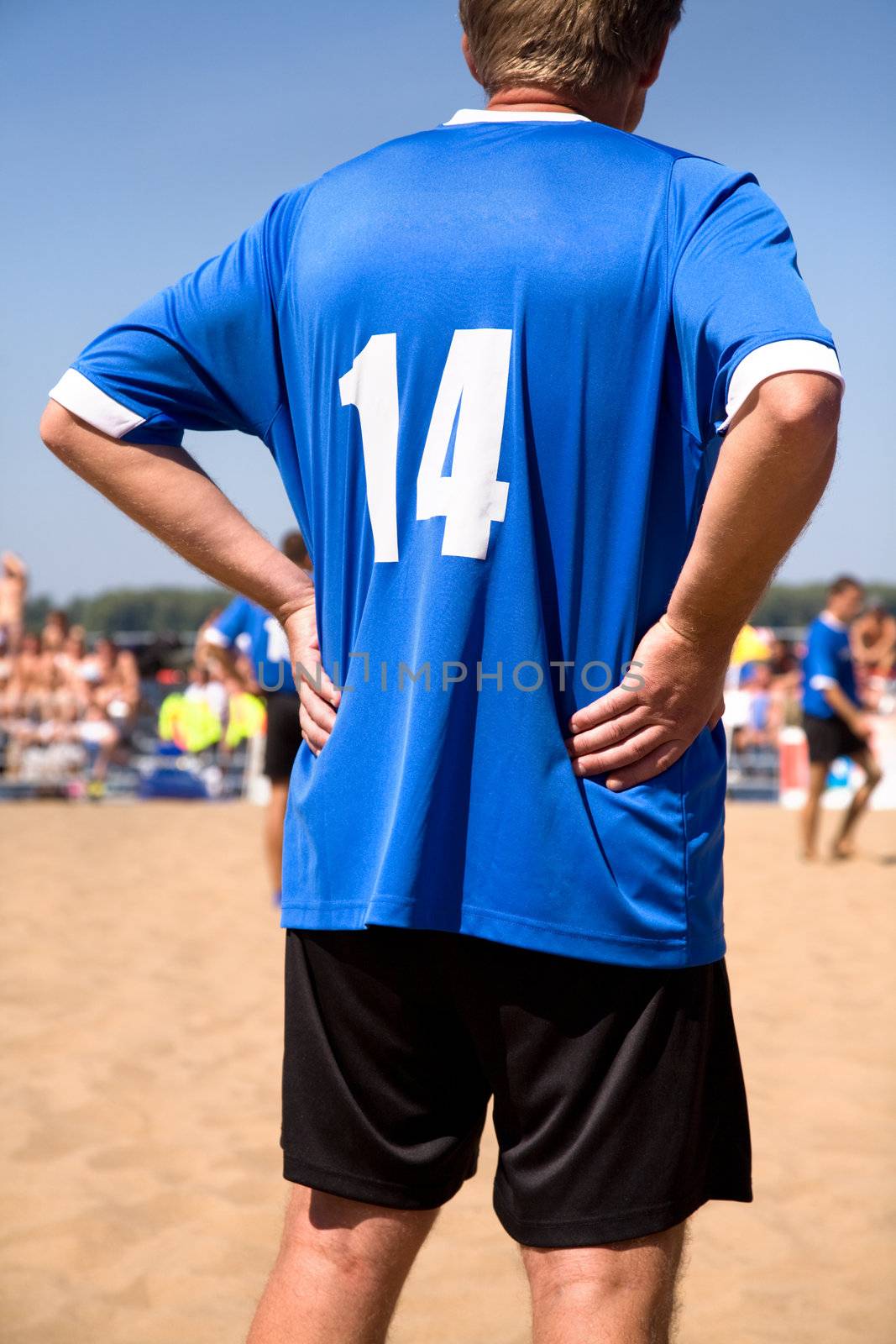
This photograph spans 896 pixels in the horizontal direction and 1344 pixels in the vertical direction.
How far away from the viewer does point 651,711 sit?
53.5 inches

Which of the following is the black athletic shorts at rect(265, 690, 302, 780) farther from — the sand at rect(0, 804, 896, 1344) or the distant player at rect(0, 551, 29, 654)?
the distant player at rect(0, 551, 29, 654)

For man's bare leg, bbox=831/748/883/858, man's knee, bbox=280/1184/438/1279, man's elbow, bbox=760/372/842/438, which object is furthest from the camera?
man's bare leg, bbox=831/748/883/858

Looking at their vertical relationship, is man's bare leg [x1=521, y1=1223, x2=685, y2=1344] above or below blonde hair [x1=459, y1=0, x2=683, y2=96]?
below

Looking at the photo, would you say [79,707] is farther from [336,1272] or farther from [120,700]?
[336,1272]

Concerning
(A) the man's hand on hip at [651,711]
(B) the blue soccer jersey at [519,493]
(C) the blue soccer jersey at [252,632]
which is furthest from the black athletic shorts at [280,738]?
(A) the man's hand on hip at [651,711]

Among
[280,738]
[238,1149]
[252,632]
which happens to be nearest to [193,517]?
[238,1149]

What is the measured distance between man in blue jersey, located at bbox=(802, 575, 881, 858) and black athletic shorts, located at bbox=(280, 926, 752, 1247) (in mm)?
8216

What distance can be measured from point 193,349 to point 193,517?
206 mm

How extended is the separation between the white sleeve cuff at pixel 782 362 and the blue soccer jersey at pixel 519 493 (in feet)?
0.16

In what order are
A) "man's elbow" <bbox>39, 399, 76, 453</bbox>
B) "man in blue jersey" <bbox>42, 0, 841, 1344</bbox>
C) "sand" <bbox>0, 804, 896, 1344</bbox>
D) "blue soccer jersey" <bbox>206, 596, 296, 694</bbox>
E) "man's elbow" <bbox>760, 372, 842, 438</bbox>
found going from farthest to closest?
"blue soccer jersey" <bbox>206, 596, 296, 694</bbox> < "sand" <bbox>0, 804, 896, 1344</bbox> < "man's elbow" <bbox>39, 399, 76, 453</bbox> < "man in blue jersey" <bbox>42, 0, 841, 1344</bbox> < "man's elbow" <bbox>760, 372, 842, 438</bbox>

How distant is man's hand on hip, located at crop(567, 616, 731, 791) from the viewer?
4.44 ft

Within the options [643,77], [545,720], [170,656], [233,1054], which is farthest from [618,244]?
[170,656]

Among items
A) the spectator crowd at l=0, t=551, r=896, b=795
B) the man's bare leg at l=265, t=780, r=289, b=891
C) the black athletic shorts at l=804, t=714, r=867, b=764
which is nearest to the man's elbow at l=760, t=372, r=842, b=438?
the man's bare leg at l=265, t=780, r=289, b=891

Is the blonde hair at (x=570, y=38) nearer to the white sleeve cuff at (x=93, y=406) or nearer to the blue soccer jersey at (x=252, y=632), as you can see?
the white sleeve cuff at (x=93, y=406)
